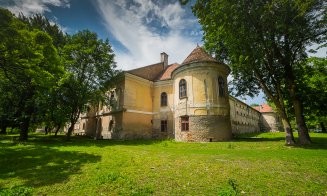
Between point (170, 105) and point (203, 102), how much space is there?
22.7ft

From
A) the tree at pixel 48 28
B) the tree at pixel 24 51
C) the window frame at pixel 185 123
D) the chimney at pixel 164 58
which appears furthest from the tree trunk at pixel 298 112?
the tree at pixel 48 28

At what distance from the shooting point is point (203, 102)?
18500mm

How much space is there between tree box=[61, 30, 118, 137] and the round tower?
8.49 meters

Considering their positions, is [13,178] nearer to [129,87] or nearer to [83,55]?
[83,55]

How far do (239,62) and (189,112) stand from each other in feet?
22.8

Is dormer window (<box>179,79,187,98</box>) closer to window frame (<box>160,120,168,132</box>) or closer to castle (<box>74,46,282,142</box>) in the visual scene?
castle (<box>74,46,282,142</box>)

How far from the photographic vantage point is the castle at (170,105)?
18.3 metres

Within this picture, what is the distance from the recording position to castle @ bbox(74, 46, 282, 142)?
18328mm

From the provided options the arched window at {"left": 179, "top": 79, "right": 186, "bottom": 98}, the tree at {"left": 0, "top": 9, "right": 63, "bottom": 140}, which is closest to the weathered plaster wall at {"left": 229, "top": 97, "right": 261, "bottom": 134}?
the arched window at {"left": 179, "top": 79, "right": 186, "bottom": 98}

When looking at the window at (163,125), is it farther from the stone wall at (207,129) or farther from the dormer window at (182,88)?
the stone wall at (207,129)

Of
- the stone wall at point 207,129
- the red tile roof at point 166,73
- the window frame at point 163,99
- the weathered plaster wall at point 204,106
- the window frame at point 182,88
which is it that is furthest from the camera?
the red tile roof at point 166,73

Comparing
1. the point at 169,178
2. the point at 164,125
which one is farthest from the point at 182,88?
the point at 169,178

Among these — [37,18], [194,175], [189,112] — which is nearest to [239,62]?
[189,112]

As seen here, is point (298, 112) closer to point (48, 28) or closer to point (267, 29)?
point (267, 29)
